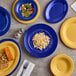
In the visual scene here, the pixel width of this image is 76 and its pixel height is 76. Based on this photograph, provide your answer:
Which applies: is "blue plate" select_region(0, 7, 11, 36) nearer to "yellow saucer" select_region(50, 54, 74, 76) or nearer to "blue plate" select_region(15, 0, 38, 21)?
"blue plate" select_region(15, 0, 38, 21)

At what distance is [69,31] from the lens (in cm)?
132

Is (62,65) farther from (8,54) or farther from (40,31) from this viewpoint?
(8,54)

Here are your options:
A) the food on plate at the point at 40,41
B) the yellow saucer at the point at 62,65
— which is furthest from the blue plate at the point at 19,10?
the yellow saucer at the point at 62,65

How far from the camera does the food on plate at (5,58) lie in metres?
1.24

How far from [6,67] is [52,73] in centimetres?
43

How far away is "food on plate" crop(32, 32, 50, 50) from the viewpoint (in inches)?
50.0

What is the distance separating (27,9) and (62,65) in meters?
0.64

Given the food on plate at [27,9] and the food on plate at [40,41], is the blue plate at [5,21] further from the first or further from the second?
the food on plate at [40,41]

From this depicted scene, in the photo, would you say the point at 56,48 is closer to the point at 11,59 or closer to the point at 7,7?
the point at 11,59

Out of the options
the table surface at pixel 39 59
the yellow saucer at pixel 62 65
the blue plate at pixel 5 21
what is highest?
the blue plate at pixel 5 21

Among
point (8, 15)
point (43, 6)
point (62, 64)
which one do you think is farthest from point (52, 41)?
point (8, 15)

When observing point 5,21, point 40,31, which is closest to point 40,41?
point 40,31

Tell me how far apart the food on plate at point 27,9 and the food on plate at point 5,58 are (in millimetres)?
376

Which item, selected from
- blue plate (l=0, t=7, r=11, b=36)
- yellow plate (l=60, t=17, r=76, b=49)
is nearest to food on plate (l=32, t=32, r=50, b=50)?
yellow plate (l=60, t=17, r=76, b=49)
